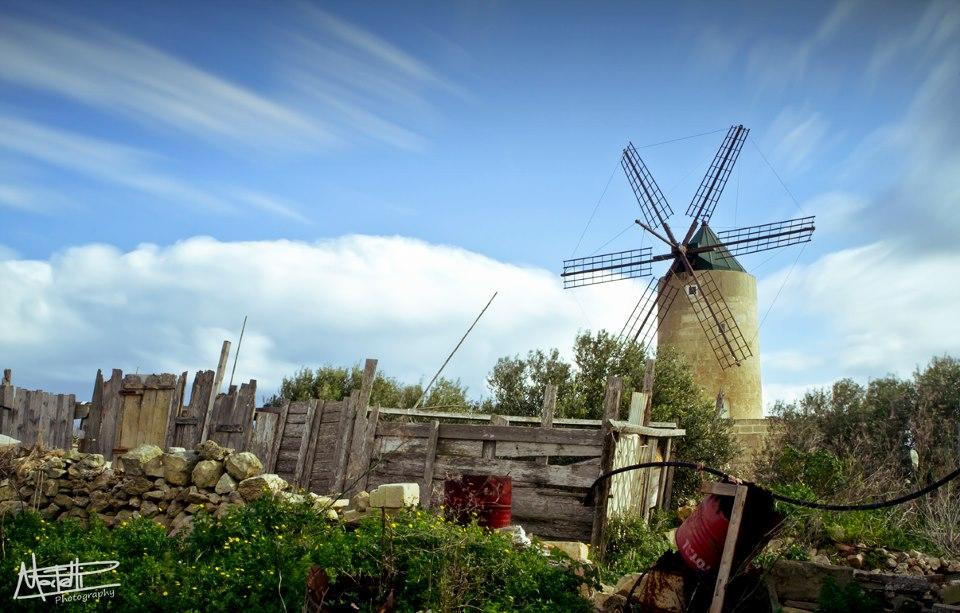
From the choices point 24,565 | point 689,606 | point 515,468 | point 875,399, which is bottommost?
point 24,565

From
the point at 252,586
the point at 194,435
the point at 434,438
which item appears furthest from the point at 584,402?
the point at 252,586

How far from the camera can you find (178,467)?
32.3 ft

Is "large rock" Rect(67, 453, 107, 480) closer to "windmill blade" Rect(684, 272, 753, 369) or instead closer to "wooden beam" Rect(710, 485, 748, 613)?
"wooden beam" Rect(710, 485, 748, 613)

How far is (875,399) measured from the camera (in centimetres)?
2059

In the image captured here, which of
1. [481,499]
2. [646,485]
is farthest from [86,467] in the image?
[646,485]

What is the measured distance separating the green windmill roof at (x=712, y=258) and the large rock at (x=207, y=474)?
1691 cm

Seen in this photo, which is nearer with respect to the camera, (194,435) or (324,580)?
(324,580)

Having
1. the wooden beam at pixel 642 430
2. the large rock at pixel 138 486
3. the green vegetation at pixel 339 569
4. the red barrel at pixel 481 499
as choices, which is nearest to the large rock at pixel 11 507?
the large rock at pixel 138 486

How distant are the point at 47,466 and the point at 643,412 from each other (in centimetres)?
870

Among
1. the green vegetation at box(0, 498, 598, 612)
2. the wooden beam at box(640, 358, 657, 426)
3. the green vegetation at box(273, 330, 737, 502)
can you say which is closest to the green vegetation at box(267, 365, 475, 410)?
the green vegetation at box(273, 330, 737, 502)

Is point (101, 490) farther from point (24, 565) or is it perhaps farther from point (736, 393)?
point (736, 393)

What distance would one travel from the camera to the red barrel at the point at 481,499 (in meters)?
8.27

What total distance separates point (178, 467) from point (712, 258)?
1750cm

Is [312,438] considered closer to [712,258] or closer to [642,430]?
[642,430]
